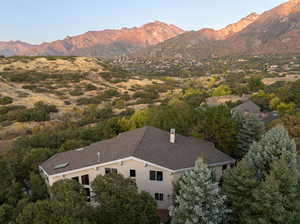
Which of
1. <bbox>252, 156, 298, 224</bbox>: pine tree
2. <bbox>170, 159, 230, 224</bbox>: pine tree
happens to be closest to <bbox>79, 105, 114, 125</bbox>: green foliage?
<bbox>170, 159, 230, 224</bbox>: pine tree

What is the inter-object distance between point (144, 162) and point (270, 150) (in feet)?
27.9

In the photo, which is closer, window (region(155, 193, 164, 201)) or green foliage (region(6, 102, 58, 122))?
window (region(155, 193, 164, 201))

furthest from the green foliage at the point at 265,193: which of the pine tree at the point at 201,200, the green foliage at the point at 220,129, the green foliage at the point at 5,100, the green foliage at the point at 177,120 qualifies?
the green foliage at the point at 5,100

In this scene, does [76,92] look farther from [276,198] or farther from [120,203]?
[276,198]

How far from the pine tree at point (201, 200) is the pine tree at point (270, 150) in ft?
14.9

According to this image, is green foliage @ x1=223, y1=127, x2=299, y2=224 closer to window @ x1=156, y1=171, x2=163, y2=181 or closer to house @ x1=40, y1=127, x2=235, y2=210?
house @ x1=40, y1=127, x2=235, y2=210

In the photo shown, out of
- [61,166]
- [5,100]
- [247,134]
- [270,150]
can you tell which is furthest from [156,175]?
[5,100]

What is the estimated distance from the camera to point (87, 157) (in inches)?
725

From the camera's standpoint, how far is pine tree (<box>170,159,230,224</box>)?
11391 millimetres

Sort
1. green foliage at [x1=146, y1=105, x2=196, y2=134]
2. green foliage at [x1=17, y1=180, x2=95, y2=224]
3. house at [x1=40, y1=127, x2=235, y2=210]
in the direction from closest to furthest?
green foliage at [x1=17, y1=180, x2=95, y2=224] → house at [x1=40, y1=127, x2=235, y2=210] → green foliage at [x1=146, y1=105, x2=196, y2=134]

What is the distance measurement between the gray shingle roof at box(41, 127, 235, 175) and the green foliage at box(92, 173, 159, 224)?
4.20 m

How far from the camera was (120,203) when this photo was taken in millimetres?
11453

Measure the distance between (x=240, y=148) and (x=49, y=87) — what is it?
230 ft

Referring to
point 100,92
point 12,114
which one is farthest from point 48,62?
point 12,114
